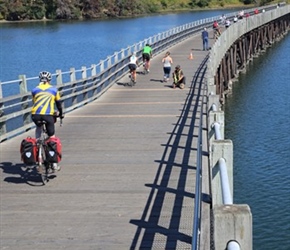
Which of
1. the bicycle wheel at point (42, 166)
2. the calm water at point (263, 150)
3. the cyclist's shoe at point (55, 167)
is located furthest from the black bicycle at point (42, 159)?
the calm water at point (263, 150)

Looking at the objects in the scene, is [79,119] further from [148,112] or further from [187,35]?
[187,35]

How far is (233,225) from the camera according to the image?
412 centimetres

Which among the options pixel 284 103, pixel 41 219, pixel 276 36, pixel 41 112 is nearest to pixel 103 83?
pixel 284 103

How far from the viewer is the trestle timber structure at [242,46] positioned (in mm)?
33875

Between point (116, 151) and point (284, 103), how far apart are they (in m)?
21.3

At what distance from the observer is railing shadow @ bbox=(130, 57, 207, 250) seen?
7.47 metres

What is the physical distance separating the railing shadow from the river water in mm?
2868

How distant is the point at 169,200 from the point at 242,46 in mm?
39729

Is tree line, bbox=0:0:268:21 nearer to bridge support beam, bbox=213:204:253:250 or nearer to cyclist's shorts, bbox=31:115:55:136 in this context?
cyclist's shorts, bbox=31:115:55:136

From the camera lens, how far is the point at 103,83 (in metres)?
25.2

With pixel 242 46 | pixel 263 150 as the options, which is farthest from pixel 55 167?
pixel 242 46

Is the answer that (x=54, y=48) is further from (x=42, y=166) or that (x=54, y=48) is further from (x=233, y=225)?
(x=233, y=225)

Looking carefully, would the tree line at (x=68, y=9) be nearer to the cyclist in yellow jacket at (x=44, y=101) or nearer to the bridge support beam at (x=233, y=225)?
the cyclist in yellow jacket at (x=44, y=101)

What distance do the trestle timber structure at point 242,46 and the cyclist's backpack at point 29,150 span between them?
1479cm
